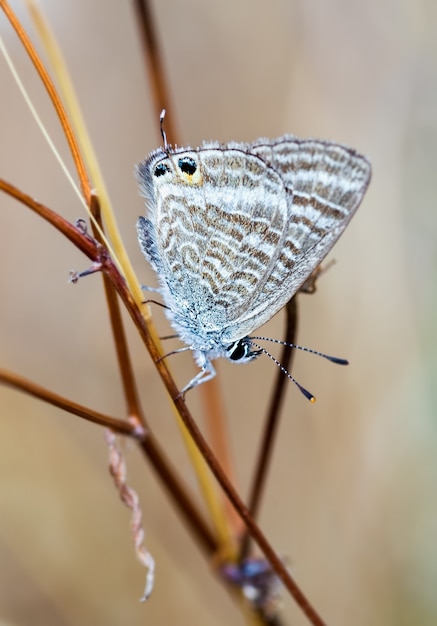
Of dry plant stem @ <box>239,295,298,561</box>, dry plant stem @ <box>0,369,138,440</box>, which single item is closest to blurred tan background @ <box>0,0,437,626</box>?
dry plant stem @ <box>239,295,298,561</box>

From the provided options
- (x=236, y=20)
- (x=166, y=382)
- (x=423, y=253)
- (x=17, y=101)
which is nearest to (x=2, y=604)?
(x=166, y=382)

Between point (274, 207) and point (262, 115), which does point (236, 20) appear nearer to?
point (262, 115)

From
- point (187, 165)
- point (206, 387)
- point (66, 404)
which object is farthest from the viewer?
point (206, 387)

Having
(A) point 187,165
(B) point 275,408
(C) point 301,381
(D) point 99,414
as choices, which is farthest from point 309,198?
(C) point 301,381

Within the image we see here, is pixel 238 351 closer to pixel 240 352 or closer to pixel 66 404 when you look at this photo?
pixel 240 352

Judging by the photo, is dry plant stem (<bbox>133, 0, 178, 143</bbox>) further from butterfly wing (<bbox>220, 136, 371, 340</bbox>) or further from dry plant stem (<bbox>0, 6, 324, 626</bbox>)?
dry plant stem (<bbox>0, 6, 324, 626</bbox>)

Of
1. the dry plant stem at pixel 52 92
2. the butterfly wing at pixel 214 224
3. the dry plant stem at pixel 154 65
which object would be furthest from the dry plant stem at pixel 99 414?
the dry plant stem at pixel 154 65

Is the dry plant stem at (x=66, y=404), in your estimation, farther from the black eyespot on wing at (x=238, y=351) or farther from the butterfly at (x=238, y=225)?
the black eyespot on wing at (x=238, y=351)
